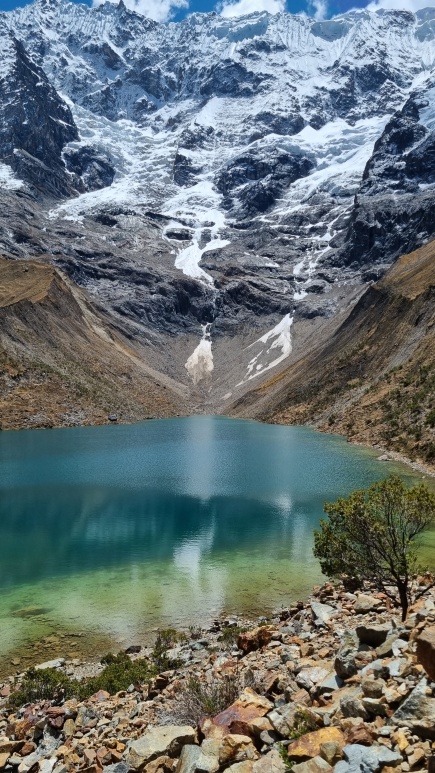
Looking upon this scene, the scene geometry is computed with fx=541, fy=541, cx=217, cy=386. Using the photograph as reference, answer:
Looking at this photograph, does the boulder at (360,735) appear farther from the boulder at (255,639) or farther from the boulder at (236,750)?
the boulder at (255,639)

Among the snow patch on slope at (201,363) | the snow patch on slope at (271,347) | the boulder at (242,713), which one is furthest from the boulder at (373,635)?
the snow patch on slope at (201,363)

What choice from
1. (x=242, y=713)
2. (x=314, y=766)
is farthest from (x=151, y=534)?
(x=314, y=766)

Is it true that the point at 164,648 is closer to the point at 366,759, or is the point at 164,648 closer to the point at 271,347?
the point at 366,759

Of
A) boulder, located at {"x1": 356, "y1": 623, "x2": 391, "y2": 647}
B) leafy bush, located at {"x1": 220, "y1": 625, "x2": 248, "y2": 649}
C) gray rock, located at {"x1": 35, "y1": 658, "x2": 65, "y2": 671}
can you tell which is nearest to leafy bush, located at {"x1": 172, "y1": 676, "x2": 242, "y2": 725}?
boulder, located at {"x1": 356, "y1": 623, "x2": 391, "y2": 647}

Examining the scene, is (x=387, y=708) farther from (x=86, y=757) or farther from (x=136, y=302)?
(x=136, y=302)

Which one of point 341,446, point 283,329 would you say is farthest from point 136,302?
point 341,446

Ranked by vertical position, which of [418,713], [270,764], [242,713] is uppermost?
[418,713]
